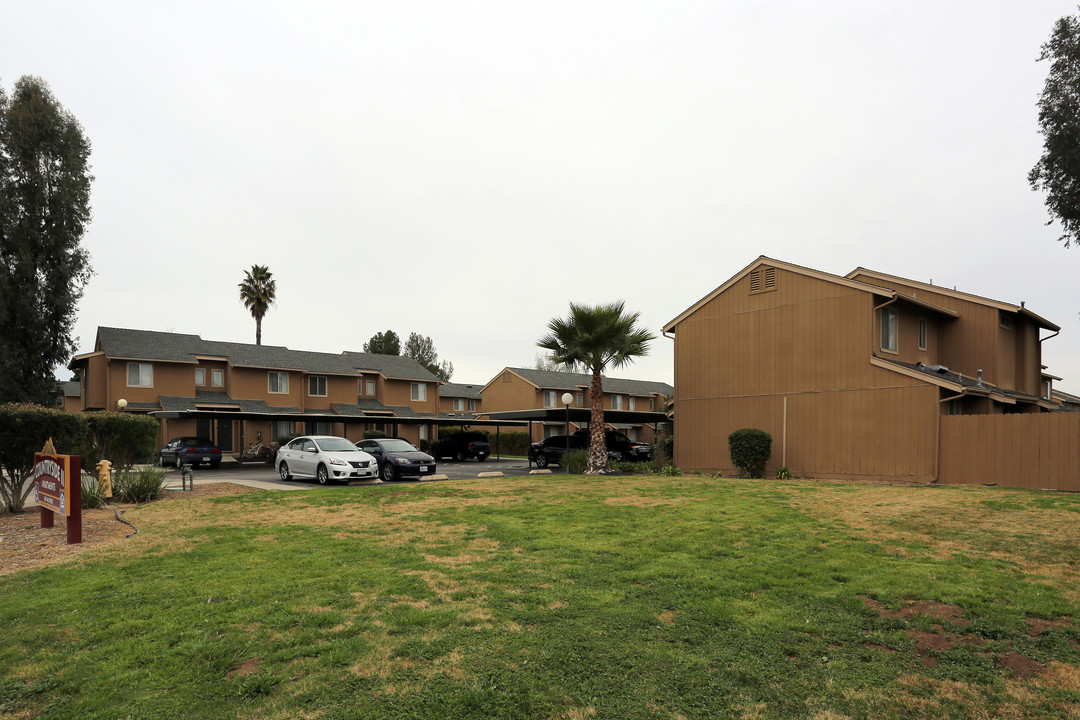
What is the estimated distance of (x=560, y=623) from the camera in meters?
5.45

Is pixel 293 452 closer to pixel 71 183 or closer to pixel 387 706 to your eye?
pixel 387 706

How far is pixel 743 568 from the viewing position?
735 centimetres

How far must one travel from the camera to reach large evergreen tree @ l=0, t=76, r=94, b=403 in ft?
112

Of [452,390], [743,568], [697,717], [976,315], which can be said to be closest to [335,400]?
[452,390]

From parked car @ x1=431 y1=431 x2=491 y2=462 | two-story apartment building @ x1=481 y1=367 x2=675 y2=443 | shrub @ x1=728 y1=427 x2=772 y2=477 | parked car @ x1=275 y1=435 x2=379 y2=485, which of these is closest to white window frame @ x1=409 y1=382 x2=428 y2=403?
two-story apartment building @ x1=481 y1=367 x2=675 y2=443

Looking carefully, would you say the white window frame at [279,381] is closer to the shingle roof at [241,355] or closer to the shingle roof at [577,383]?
Result: the shingle roof at [241,355]

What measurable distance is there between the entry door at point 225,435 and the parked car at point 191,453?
10.5 metres

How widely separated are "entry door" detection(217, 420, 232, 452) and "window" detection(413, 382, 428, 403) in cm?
1232

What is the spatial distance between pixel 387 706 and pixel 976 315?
26116 millimetres

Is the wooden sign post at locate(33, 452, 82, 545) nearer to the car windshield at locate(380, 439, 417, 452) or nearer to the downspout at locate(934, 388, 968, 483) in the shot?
the car windshield at locate(380, 439, 417, 452)

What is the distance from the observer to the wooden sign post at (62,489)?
31.4 feet

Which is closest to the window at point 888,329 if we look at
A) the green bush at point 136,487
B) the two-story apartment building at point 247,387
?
the green bush at point 136,487

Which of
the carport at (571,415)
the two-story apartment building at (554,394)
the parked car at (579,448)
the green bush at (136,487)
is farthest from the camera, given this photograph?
the two-story apartment building at (554,394)

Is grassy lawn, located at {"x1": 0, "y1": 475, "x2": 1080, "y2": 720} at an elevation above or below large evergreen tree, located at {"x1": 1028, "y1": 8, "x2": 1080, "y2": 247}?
below
